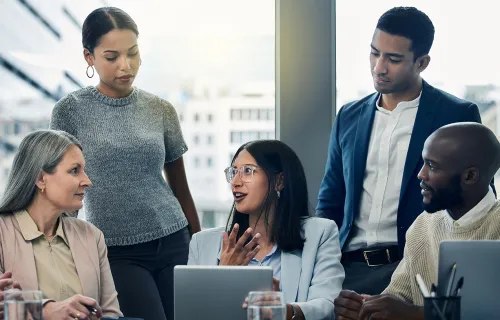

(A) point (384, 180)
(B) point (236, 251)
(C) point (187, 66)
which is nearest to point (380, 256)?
(A) point (384, 180)

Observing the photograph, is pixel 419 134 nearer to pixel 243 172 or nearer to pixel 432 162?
pixel 432 162

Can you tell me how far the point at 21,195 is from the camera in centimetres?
302

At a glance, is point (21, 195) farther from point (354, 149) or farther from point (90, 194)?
point (354, 149)

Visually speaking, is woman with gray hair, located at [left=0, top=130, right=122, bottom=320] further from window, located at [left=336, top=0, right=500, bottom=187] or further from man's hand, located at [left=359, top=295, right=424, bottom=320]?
window, located at [left=336, top=0, right=500, bottom=187]

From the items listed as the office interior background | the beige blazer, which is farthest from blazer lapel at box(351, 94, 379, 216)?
the beige blazer

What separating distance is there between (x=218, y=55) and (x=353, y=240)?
3.75 feet

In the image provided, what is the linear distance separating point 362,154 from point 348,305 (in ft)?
2.43

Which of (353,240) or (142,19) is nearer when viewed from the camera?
(353,240)

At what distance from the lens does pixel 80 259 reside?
3002 millimetres

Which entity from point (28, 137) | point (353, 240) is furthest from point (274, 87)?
point (28, 137)

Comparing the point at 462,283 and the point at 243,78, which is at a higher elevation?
the point at 243,78

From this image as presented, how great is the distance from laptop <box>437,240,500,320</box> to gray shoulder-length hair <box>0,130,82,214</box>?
1.51m

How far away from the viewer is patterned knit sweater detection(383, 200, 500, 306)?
273 cm

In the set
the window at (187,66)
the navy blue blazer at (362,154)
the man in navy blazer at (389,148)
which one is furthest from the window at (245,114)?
the man in navy blazer at (389,148)
